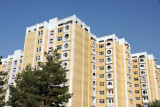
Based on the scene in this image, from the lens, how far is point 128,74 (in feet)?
208

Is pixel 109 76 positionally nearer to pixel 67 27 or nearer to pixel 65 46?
pixel 65 46

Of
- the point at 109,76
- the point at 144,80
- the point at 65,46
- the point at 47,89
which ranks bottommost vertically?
the point at 47,89

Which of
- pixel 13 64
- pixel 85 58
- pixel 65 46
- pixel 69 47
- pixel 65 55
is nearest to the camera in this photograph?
pixel 69 47

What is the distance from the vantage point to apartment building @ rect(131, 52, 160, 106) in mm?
76062

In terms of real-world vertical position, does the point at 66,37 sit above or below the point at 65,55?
above

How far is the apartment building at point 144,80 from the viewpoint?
7606 centimetres

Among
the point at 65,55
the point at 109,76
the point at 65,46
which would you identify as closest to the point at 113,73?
the point at 109,76

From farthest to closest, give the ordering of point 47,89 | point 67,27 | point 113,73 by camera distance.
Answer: point 113,73
point 67,27
point 47,89

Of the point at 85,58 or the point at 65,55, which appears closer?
the point at 65,55

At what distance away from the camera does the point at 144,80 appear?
77.6 m

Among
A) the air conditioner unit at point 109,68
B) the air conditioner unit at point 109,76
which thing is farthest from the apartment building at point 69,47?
the air conditioner unit at point 109,68

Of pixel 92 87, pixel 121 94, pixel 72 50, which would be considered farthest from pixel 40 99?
pixel 121 94

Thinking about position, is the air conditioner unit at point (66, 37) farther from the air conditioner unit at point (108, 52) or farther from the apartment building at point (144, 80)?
the apartment building at point (144, 80)

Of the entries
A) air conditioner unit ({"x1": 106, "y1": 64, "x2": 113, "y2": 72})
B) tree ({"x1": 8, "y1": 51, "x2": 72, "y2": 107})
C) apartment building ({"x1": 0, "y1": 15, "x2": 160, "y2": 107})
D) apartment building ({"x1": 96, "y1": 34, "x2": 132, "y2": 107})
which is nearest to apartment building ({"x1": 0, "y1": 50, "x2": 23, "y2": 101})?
apartment building ({"x1": 0, "y1": 15, "x2": 160, "y2": 107})
